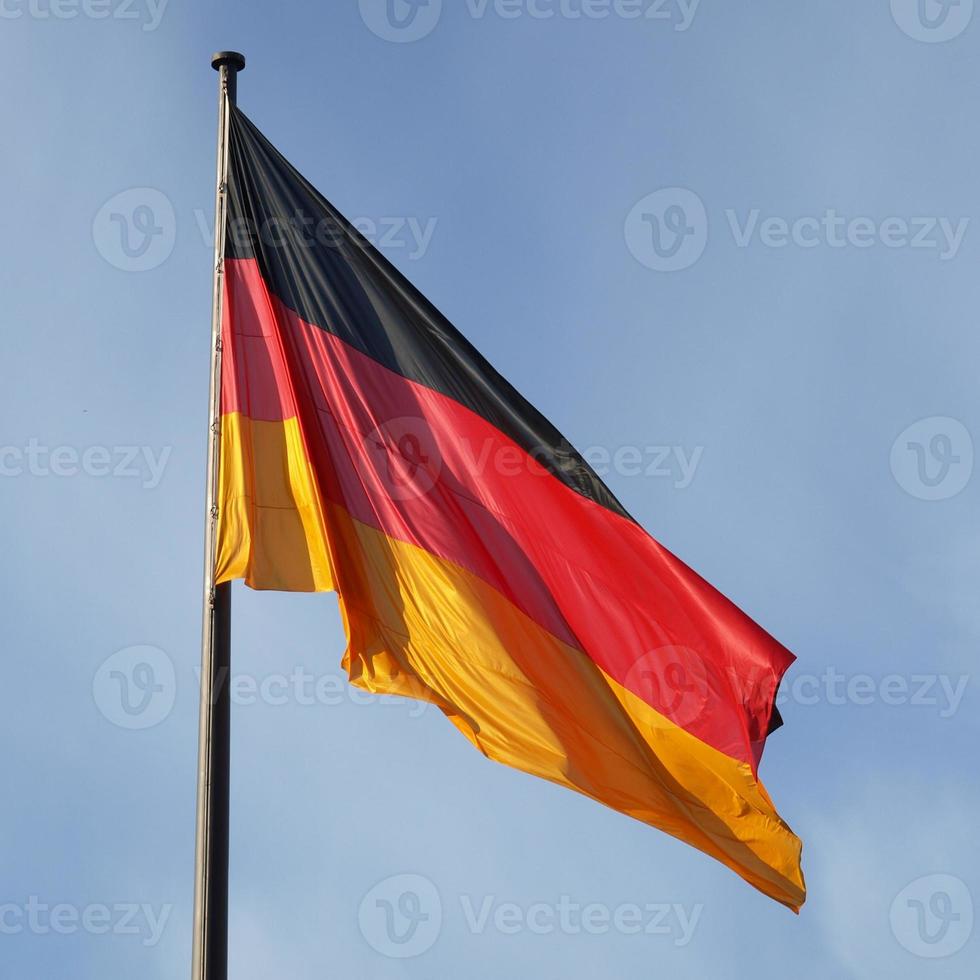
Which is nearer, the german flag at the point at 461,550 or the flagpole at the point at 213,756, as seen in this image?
the flagpole at the point at 213,756

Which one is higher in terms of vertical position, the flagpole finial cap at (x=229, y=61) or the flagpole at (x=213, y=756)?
the flagpole finial cap at (x=229, y=61)

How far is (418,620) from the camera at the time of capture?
10477 millimetres

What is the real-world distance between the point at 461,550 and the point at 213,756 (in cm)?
276

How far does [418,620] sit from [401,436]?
1.61 meters

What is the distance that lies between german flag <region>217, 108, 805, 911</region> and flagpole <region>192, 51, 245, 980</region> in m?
0.11

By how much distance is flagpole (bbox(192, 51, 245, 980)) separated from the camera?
8.45 meters

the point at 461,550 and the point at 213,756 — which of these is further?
the point at 461,550

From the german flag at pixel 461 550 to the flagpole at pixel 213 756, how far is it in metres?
0.11

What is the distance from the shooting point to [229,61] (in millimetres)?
11672

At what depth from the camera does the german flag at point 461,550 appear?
10281mm

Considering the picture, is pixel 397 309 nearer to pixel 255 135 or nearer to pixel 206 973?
pixel 255 135

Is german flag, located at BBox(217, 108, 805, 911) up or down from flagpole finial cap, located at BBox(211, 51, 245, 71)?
down

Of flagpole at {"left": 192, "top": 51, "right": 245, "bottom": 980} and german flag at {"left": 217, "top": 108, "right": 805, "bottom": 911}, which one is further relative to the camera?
german flag at {"left": 217, "top": 108, "right": 805, "bottom": 911}

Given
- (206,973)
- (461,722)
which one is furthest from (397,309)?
(206,973)
